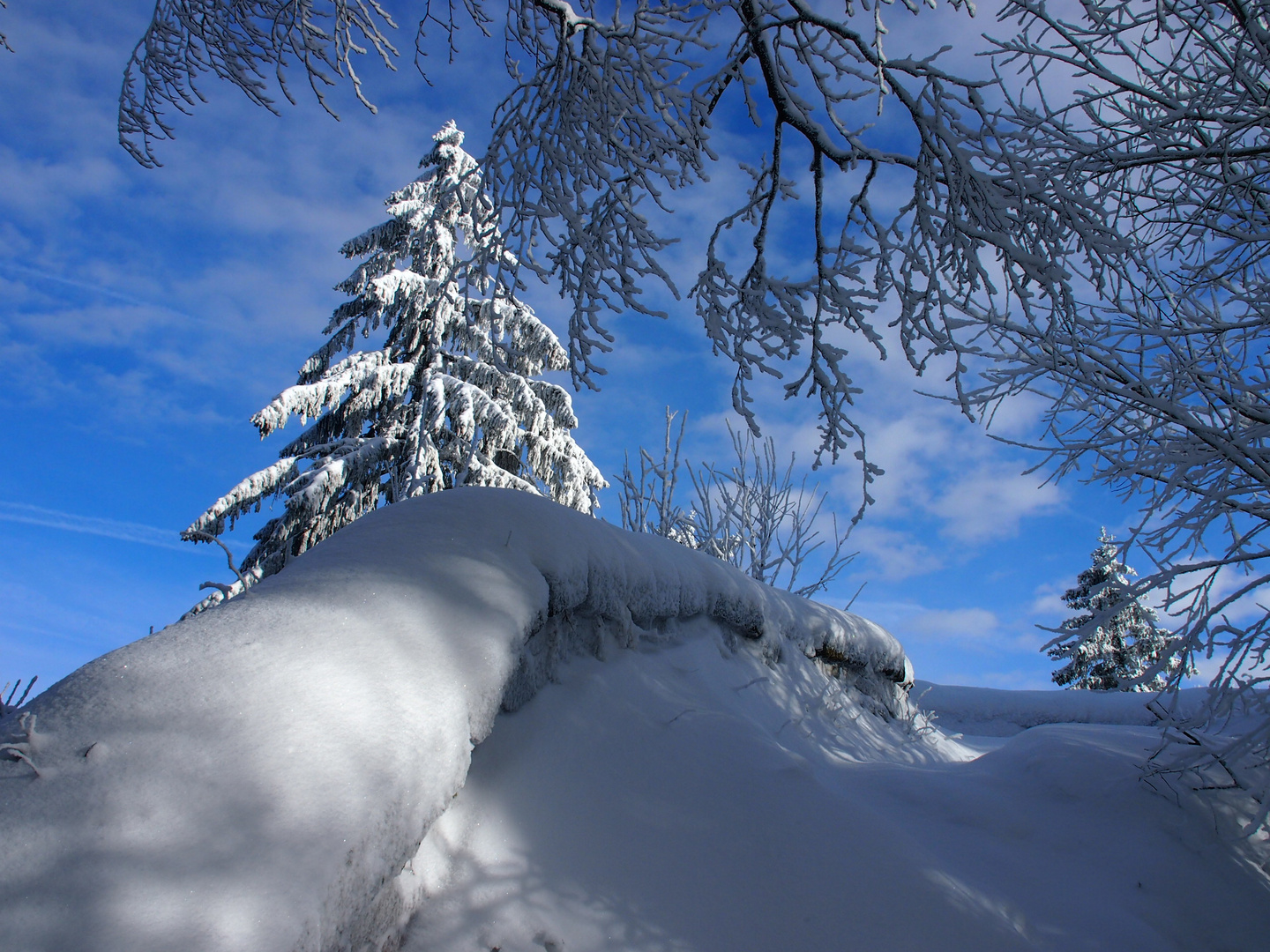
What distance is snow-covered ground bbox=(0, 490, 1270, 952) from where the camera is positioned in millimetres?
1477

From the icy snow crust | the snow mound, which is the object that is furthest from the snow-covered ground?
the snow mound

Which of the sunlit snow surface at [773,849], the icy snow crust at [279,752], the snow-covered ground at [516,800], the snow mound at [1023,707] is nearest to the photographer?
the icy snow crust at [279,752]

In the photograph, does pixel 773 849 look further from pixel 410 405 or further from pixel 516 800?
pixel 410 405

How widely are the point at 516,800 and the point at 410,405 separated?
10.6 meters

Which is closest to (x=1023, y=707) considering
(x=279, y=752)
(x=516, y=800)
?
(x=516, y=800)

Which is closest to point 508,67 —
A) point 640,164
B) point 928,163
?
point 640,164

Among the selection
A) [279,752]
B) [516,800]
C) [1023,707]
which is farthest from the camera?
[1023,707]

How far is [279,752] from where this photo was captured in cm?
169

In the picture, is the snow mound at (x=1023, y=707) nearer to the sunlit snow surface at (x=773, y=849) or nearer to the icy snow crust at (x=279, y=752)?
the sunlit snow surface at (x=773, y=849)

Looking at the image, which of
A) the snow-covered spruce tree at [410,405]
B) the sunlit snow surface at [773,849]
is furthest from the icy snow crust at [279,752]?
the snow-covered spruce tree at [410,405]

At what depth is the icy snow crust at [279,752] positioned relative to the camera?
137 centimetres

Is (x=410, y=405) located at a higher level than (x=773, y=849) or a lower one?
higher

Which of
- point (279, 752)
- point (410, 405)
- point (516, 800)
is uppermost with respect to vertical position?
point (410, 405)

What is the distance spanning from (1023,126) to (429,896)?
5.33 m
